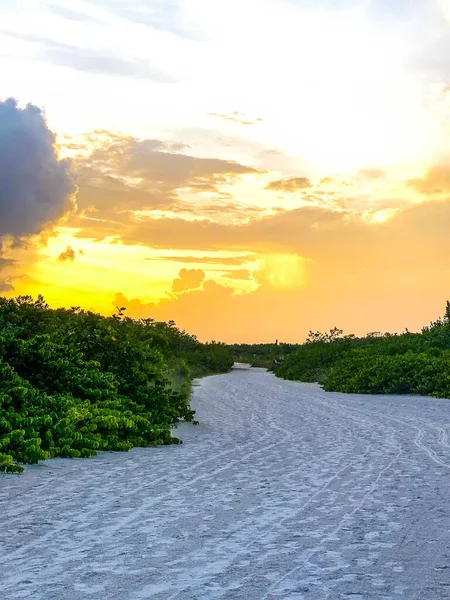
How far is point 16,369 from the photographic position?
48.3 ft

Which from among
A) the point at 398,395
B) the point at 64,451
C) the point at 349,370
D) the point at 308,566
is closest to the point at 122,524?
the point at 308,566

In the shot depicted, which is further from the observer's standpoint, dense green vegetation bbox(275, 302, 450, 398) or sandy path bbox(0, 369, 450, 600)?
dense green vegetation bbox(275, 302, 450, 398)

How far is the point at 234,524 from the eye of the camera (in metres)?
7.06

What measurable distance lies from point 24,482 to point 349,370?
26802 millimetres

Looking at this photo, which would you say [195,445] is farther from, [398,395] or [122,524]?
[398,395]

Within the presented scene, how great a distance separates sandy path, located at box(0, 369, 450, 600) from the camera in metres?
5.18

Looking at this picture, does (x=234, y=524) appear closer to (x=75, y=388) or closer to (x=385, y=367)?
(x=75, y=388)

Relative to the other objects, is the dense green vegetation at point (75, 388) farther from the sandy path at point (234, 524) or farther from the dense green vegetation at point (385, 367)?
the dense green vegetation at point (385, 367)

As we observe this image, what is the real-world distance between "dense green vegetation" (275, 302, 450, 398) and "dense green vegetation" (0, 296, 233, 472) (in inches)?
520

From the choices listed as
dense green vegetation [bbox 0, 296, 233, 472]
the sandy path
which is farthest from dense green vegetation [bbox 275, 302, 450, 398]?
the sandy path

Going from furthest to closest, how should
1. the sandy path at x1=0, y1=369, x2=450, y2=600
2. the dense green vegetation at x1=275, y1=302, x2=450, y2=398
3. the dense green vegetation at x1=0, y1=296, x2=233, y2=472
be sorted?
the dense green vegetation at x1=275, y1=302, x2=450, y2=398
the dense green vegetation at x1=0, y1=296, x2=233, y2=472
the sandy path at x1=0, y1=369, x2=450, y2=600

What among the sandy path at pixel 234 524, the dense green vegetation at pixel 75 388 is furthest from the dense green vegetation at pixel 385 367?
the sandy path at pixel 234 524

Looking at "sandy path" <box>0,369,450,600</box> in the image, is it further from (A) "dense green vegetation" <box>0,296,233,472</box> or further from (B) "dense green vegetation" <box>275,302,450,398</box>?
(B) "dense green vegetation" <box>275,302,450,398</box>

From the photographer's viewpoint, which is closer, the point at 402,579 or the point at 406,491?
the point at 402,579
